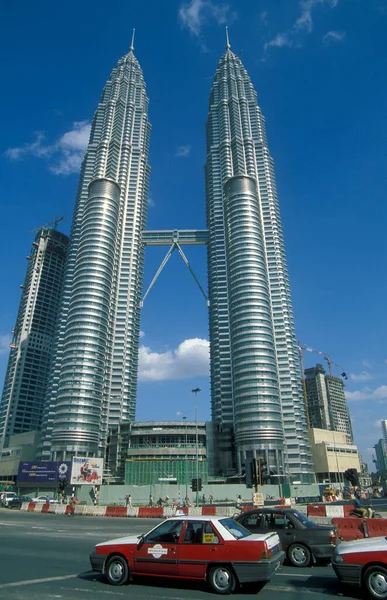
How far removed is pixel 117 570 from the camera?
999 centimetres

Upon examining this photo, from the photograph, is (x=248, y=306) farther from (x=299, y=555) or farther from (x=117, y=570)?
(x=117, y=570)

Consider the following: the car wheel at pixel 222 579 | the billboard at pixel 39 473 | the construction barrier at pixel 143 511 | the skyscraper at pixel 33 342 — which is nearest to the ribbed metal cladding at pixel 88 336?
the billboard at pixel 39 473

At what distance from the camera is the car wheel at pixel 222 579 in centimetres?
900

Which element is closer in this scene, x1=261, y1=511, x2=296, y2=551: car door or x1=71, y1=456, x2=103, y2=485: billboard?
x1=261, y1=511, x2=296, y2=551: car door

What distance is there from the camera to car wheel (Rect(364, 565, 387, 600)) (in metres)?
8.47

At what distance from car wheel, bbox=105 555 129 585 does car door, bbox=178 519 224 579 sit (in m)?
1.49

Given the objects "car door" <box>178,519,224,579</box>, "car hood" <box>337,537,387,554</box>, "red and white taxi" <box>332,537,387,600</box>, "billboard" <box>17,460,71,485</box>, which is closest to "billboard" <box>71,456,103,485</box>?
"billboard" <box>17,460,71,485</box>

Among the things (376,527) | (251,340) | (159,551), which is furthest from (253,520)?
(251,340)

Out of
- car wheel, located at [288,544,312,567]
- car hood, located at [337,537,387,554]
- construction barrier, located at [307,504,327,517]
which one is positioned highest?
car hood, located at [337,537,387,554]

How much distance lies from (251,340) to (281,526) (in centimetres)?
11203

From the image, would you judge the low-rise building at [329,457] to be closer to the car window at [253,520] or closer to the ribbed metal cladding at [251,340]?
the ribbed metal cladding at [251,340]

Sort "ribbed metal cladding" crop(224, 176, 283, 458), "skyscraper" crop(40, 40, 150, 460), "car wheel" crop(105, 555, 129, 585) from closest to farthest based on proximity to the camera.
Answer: "car wheel" crop(105, 555, 129, 585) < "ribbed metal cladding" crop(224, 176, 283, 458) < "skyscraper" crop(40, 40, 150, 460)

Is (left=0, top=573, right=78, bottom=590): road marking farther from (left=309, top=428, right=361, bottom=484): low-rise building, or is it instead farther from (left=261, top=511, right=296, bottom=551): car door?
(left=309, top=428, right=361, bottom=484): low-rise building

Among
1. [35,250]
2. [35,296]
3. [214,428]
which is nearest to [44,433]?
[214,428]
